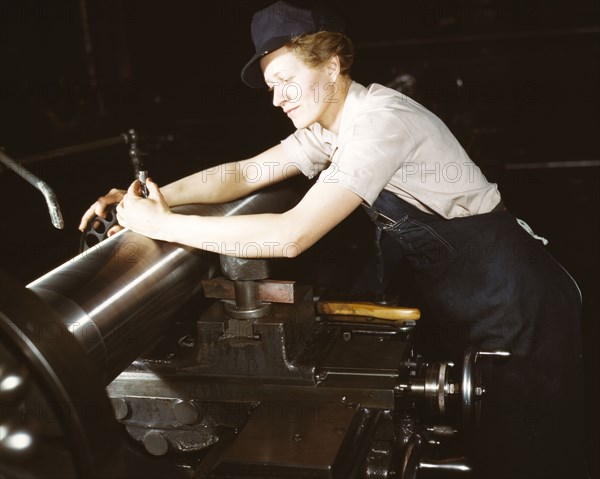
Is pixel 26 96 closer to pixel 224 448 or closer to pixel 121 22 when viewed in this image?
pixel 121 22

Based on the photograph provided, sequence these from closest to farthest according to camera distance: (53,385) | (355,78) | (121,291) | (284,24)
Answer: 1. (53,385)
2. (121,291)
3. (284,24)
4. (355,78)

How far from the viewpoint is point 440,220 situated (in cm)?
164

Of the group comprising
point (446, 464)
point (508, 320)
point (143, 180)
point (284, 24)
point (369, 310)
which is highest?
point (284, 24)

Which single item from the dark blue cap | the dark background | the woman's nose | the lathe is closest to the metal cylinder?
the lathe

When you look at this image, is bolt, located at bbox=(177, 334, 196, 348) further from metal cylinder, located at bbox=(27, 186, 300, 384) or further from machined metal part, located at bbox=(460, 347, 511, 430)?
machined metal part, located at bbox=(460, 347, 511, 430)

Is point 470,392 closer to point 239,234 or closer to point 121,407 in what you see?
point 239,234

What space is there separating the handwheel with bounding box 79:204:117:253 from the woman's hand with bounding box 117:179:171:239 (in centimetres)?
17

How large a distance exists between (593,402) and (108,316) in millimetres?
2296

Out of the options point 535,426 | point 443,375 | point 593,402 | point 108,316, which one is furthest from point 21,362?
point 593,402

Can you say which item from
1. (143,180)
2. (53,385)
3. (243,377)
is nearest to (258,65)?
(143,180)

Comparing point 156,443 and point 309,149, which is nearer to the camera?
point 156,443

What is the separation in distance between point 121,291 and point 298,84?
26.3 inches

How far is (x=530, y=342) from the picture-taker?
1.69m

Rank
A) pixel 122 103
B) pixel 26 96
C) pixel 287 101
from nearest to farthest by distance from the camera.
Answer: pixel 287 101 → pixel 26 96 → pixel 122 103
